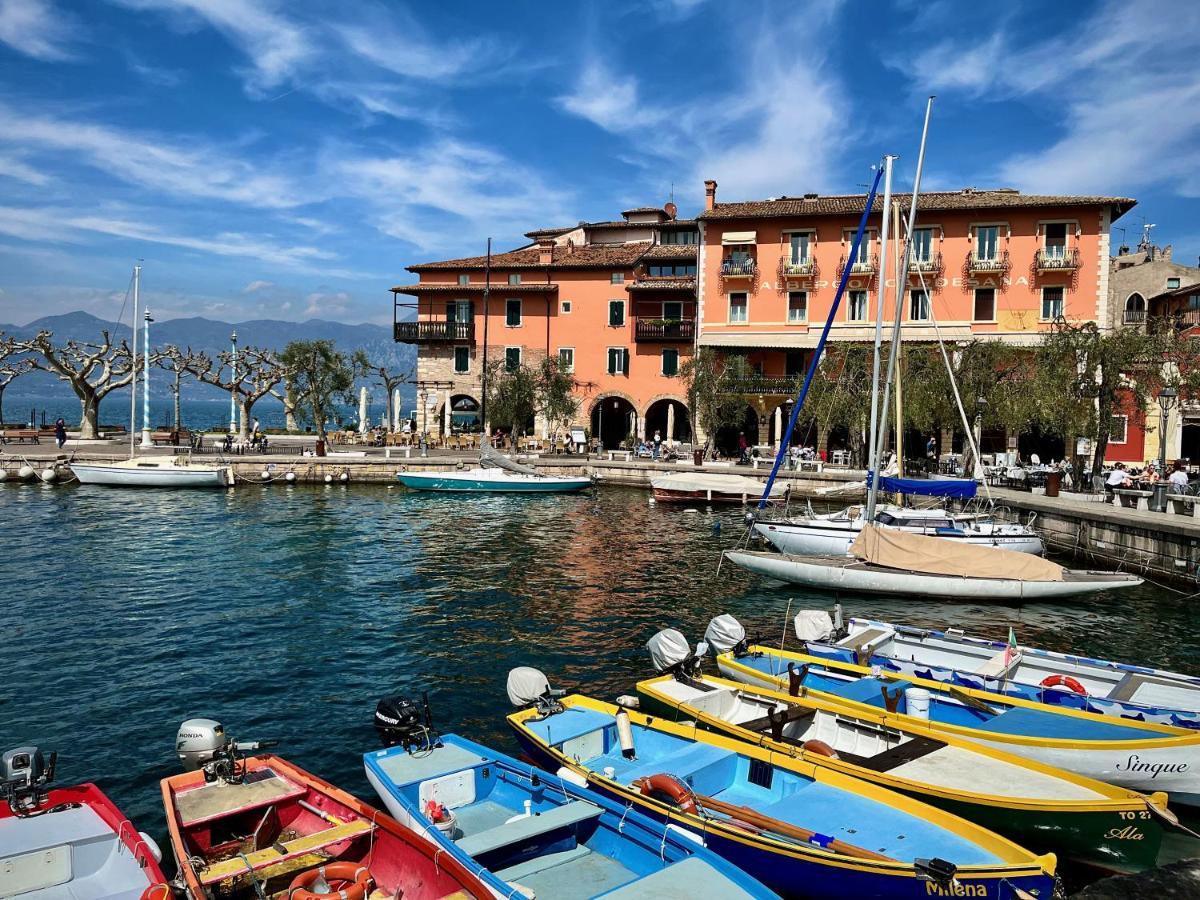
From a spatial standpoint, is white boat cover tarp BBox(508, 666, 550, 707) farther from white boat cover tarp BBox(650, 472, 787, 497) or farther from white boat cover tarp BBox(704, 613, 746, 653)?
white boat cover tarp BBox(650, 472, 787, 497)

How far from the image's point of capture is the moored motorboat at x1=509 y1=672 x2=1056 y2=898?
22.8 feet

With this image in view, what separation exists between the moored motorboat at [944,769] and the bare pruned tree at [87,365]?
163 feet

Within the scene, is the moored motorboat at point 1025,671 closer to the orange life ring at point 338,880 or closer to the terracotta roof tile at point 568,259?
the orange life ring at point 338,880

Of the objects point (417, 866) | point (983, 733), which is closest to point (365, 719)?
point (417, 866)

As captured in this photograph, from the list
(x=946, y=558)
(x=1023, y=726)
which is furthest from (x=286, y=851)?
(x=946, y=558)

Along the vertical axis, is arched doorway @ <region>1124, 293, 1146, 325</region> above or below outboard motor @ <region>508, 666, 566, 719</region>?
above

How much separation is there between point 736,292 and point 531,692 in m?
42.6

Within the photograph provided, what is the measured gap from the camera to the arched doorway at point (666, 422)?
2200 inches

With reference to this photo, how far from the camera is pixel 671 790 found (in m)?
8.44

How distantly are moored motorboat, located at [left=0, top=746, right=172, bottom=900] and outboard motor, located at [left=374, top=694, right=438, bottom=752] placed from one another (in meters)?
2.59

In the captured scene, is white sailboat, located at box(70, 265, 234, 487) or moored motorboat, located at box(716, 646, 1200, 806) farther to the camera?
white sailboat, located at box(70, 265, 234, 487)

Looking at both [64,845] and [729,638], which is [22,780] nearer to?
[64,845]

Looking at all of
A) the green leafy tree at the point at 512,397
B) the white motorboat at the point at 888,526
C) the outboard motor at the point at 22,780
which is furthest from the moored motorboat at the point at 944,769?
the green leafy tree at the point at 512,397

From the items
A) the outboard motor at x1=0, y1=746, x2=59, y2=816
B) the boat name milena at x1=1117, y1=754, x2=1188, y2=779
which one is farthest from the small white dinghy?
the outboard motor at x1=0, y1=746, x2=59, y2=816
